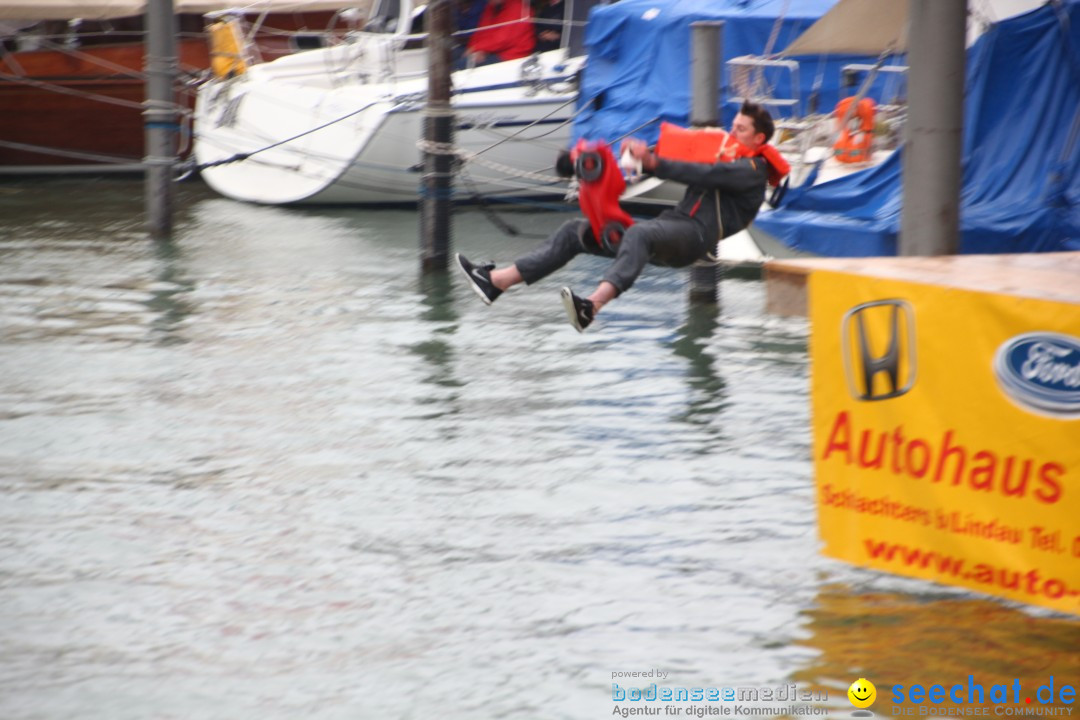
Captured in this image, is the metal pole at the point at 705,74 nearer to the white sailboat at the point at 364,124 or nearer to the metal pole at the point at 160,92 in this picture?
the white sailboat at the point at 364,124

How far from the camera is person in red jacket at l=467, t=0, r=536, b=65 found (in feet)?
68.7

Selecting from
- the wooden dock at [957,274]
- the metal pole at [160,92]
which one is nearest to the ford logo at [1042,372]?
the wooden dock at [957,274]

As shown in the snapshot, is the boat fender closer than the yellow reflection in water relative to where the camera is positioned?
No

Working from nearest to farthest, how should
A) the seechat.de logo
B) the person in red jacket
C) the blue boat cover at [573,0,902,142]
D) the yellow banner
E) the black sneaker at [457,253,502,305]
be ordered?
the yellow banner
the seechat.de logo
the black sneaker at [457,253,502,305]
the blue boat cover at [573,0,902,142]
the person in red jacket

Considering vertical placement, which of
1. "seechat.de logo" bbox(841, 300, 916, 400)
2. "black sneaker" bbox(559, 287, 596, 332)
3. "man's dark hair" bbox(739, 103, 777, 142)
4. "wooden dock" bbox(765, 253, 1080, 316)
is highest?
"man's dark hair" bbox(739, 103, 777, 142)

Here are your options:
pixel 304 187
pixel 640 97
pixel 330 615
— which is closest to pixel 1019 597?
pixel 330 615

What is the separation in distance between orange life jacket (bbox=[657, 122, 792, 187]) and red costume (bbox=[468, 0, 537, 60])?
11.5 m

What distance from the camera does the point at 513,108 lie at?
1834 centimetres

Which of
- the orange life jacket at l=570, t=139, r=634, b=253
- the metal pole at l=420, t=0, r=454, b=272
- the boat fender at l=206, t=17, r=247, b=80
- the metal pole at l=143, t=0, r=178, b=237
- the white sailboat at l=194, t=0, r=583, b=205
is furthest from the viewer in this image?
A: the boat fender at l=206, t=17, r=247, b=80

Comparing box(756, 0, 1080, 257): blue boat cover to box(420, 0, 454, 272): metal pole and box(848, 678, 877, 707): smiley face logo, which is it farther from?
box(848, 678, 877, 707): smiley face logo

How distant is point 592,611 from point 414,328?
589 cm

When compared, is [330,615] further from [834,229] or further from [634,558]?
[834,229]

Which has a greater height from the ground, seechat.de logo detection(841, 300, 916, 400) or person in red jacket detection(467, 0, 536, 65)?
person in red jacket detection(467, 0, 536, 65)

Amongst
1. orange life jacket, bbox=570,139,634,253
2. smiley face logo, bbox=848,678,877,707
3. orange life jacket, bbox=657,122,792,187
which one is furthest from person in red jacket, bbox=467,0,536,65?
smiley face logo, bbox=848,678,877,707
